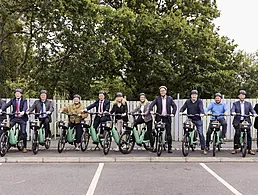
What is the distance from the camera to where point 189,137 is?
1030cm

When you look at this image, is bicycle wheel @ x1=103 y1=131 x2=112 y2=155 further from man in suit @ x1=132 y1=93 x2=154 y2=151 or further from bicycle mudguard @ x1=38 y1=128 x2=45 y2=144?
bicycle mudguard @ x1=38 y1=128 x2=45 y2=144

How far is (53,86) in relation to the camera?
18.3 m

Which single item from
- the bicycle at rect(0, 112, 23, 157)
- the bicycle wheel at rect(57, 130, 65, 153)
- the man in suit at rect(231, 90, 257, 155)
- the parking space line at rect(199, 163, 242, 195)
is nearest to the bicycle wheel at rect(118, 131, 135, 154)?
the bicycle wheel at rect(57, 130, 65, 153)

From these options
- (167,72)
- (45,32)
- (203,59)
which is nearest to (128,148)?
(45,32)

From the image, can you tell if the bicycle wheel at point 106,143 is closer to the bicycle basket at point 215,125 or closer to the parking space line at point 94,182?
the parking space line at point 94,182

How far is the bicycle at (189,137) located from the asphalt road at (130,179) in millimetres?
826

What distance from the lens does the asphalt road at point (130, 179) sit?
6.54 m

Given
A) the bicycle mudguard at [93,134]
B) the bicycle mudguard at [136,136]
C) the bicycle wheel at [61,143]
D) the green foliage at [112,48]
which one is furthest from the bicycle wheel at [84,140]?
the green foliage at [112,48]

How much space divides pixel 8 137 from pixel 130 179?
4.41m

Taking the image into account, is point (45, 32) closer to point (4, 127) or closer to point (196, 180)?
point (4, 127)

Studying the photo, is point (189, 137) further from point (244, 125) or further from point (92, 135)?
point (92, 135)

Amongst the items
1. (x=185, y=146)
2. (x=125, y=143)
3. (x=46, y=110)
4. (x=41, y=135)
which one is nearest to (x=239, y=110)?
(x=185, y=146)

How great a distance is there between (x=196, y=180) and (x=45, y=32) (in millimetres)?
11668

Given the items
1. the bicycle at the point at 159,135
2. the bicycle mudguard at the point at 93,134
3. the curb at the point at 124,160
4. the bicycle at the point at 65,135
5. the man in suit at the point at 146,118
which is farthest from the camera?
the bicycle mudguard at the point at 93,134
